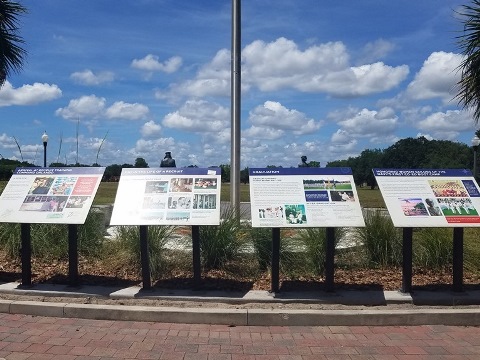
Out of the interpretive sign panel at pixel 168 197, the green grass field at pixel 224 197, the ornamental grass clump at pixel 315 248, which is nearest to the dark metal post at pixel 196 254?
the interpretive sign panel at pixel 168 197

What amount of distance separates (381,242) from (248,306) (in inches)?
97.0

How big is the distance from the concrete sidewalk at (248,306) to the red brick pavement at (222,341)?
9 centimetres

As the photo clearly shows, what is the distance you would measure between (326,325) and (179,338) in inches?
60.2

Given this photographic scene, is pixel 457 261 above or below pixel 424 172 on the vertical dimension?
below

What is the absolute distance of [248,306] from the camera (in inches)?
220

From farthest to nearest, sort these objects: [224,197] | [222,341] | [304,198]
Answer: [224,197] → [304,198] → [222,341]

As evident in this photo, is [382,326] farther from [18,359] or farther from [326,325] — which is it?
[18,359]

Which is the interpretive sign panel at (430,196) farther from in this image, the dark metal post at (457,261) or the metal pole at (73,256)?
the metal pole at (73,256)

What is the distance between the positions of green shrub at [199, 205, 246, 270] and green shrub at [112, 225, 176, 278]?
56 cm

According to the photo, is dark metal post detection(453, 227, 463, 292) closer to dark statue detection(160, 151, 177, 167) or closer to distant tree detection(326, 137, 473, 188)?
dark statue detection(160, 151, 177, 167)

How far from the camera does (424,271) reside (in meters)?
6.91

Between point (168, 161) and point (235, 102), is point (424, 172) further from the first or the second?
point (168, 161)

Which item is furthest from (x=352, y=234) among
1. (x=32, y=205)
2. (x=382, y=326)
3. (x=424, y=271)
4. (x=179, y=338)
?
(x=32, y=205)

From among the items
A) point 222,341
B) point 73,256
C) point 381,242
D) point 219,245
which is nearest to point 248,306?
point 222,341
